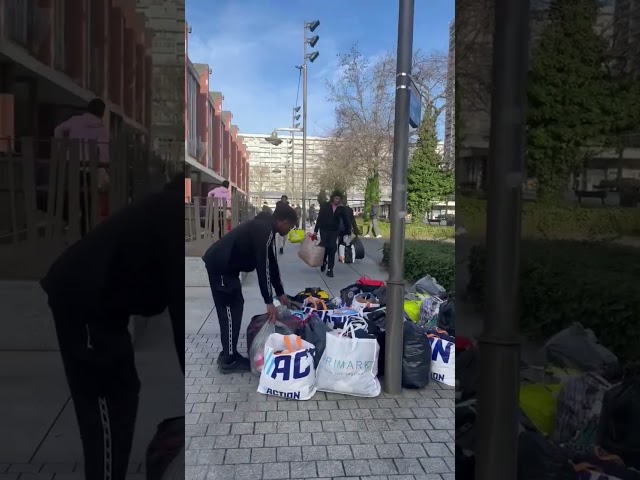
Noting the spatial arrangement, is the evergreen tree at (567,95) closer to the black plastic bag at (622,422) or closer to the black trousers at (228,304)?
the black plastic bag at (622,422)

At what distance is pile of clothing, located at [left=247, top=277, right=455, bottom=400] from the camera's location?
14.0 feet

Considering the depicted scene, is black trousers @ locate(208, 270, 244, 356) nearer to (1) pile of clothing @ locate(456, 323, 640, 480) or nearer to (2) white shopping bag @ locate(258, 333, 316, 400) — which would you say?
(2) white shopping bag @ locate(258, 333, 316, 400)

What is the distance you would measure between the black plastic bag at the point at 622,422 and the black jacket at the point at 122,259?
5.23 ft

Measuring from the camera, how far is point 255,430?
3799 mm

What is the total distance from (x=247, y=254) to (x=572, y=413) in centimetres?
347

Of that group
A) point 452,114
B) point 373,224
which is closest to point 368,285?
point 452,114

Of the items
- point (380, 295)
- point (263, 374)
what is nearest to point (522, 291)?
point (263, 374)

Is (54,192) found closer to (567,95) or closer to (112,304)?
(112,304)

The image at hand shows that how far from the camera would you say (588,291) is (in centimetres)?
191

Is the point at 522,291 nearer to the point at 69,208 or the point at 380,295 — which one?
the point at 69,208

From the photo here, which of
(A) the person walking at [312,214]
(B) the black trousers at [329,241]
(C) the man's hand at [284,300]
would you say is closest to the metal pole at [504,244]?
(C) the man's hand at [284,300]

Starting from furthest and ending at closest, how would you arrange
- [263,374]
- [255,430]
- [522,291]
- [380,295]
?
[380,295] → [263,374] → [255,430] → [522,291]

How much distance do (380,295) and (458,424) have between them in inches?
159

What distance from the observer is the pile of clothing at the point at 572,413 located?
73.0 inches
